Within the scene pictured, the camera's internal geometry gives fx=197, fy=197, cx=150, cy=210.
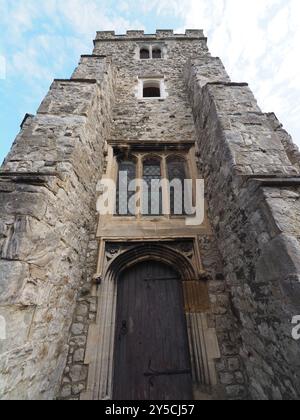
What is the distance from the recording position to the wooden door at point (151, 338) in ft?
8.38

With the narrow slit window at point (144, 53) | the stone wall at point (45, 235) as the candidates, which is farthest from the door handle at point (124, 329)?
the narrow slit window at point (144, 53)

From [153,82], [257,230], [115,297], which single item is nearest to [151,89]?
[153,82]

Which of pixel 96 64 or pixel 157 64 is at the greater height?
pixel 157 64

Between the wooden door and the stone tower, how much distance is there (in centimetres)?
2

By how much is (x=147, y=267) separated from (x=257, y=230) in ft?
6.23

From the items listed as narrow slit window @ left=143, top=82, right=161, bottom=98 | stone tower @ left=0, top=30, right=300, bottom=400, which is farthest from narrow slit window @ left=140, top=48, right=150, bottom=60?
stone tower @ left=0, top=30, right=300, bottom=400

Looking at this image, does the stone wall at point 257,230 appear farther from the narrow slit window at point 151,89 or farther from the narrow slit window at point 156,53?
the narrow slit window at point 156,53

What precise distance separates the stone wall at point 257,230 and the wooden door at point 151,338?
837 mm

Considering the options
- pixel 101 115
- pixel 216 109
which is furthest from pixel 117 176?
pixel 216 109

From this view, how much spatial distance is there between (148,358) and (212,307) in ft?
3.74

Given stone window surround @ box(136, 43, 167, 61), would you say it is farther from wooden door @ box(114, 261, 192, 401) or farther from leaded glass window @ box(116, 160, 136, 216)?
wooden door @ box(114, 261, 192, 401)

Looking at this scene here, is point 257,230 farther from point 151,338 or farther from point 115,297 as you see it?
point 115,297

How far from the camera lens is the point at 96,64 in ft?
17.4

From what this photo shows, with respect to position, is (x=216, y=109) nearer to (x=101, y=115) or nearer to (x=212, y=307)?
(x=101, y=115)
